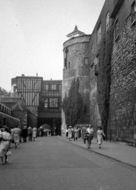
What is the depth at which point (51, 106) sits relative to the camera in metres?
65.1

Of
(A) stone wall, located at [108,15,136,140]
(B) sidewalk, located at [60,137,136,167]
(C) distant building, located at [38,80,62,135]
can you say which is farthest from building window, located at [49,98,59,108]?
(B) sidewalk, located at [60,137,136,167]

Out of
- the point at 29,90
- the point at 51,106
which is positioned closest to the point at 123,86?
the point at 29,90

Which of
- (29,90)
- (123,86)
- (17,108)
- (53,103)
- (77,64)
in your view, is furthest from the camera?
(53,103)

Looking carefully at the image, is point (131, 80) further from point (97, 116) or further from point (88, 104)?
point (88, 104)

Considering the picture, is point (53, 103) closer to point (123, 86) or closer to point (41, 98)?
point (41, 98)

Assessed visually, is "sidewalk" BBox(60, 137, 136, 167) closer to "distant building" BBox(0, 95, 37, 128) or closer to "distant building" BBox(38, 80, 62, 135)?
"distant building" BBox(0, 95, 37, 128)

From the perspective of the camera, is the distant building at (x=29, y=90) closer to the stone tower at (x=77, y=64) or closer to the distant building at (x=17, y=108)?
the distant building at (x=17, y=108)

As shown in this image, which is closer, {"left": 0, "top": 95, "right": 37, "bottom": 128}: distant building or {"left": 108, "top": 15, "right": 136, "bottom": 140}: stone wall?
{"left": 108, "top": 15, "right": 136, "bottom": 140}: stone wall

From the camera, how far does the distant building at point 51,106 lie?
209ft

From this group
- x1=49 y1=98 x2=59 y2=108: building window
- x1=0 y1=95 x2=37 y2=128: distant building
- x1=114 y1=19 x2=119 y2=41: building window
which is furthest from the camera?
x1=49 y1=98 x2=59 y2=108: building window

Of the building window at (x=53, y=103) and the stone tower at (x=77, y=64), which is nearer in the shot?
the stone tower at (x=77, y=64)

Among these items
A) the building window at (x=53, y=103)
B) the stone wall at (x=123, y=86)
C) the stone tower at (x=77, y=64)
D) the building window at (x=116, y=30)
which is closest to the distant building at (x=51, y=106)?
the building window at (x=53, y=103)

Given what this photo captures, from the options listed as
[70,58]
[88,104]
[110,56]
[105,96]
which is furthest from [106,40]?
[70,58]

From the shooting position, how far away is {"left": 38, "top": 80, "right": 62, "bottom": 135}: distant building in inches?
2504
